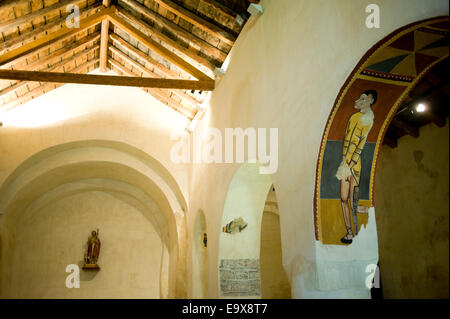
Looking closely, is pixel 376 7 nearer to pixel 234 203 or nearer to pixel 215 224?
pixel 234 203

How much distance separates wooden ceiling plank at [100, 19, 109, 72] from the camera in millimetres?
9359

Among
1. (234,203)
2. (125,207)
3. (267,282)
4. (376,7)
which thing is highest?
(125,207)

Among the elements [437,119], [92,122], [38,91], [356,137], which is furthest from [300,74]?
[38,91]

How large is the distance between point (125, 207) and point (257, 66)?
8.04 m

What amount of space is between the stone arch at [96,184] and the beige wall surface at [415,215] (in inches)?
177

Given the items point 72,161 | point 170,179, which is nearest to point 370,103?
point 170,179

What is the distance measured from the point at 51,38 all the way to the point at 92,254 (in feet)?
20.4

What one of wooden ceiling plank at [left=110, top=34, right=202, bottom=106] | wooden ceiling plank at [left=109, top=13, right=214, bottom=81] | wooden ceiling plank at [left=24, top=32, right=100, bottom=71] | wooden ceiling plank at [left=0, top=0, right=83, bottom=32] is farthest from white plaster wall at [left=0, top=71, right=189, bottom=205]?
wooden ceiling plank at [left=0, top=0, right=83, bottom=32]

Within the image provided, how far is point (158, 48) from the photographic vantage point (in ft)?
28.9

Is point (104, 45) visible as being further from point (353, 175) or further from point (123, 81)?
point (353, 175)

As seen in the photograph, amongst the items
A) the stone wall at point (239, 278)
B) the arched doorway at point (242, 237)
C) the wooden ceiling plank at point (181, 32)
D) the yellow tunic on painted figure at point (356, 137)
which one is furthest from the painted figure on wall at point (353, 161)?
the wooden ceiling plank at point (181, 32)

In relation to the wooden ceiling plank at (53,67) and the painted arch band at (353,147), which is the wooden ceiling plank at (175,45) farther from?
the painted arch band at (353,147)

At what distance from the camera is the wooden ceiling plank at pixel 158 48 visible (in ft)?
28.8

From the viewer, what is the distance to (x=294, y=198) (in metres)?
4.86
